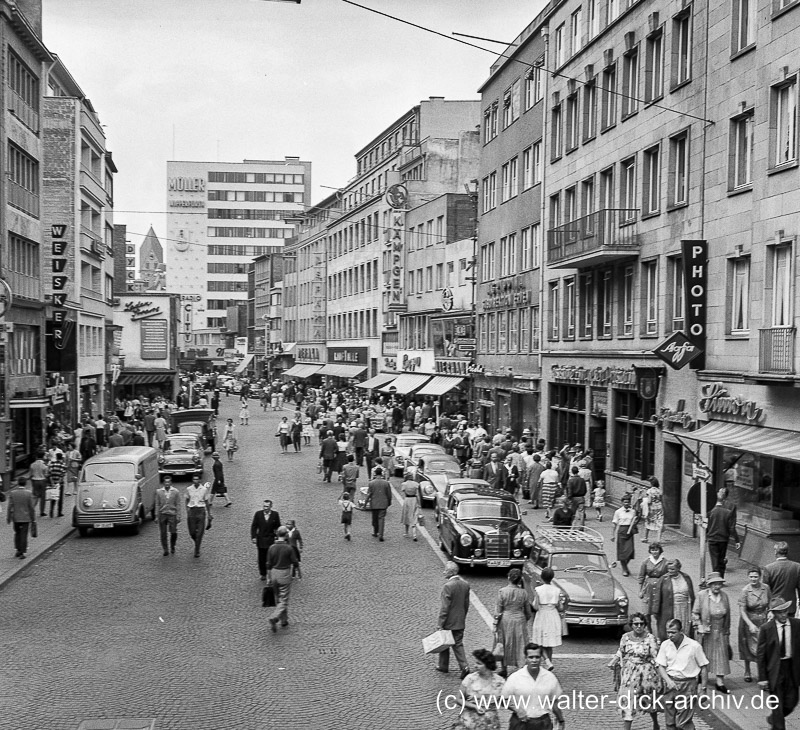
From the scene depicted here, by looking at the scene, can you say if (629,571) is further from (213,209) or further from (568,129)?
(213,209)

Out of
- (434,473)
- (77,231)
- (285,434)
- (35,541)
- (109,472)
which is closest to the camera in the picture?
(35,541)

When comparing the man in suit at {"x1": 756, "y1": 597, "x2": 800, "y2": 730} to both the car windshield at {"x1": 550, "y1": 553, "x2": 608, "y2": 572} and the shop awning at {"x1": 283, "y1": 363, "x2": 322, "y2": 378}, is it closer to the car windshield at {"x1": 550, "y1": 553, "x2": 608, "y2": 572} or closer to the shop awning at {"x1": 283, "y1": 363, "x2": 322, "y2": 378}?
the car windshield at {"x1": 550, "y1": 553, "x2": 608, "y2": 572}

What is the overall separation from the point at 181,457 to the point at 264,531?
17.5 m

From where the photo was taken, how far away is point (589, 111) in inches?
1316

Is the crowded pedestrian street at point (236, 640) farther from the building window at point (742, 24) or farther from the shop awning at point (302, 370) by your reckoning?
the shop awning at point (302, 370)

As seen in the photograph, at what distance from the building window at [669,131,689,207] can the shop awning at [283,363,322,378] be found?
6662 centimetres

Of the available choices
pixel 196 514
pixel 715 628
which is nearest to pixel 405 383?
pixel 196 514

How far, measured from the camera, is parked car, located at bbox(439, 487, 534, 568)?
65.4ft

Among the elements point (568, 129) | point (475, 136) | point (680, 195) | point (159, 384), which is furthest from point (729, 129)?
point (159, 384)

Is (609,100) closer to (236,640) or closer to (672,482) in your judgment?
(672,482)

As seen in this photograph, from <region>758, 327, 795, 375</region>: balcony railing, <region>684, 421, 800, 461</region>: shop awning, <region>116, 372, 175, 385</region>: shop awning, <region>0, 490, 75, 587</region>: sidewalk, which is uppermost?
<region>758, 327, 795, 375</region>: balcony railing

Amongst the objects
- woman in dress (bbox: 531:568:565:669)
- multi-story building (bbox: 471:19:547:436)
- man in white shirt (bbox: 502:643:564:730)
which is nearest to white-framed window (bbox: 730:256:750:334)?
woman in dress (bbox: 531:568:565:669)

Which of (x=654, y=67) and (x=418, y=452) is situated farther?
(x=418, y=452)

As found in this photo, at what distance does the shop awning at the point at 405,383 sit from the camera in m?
58.4
